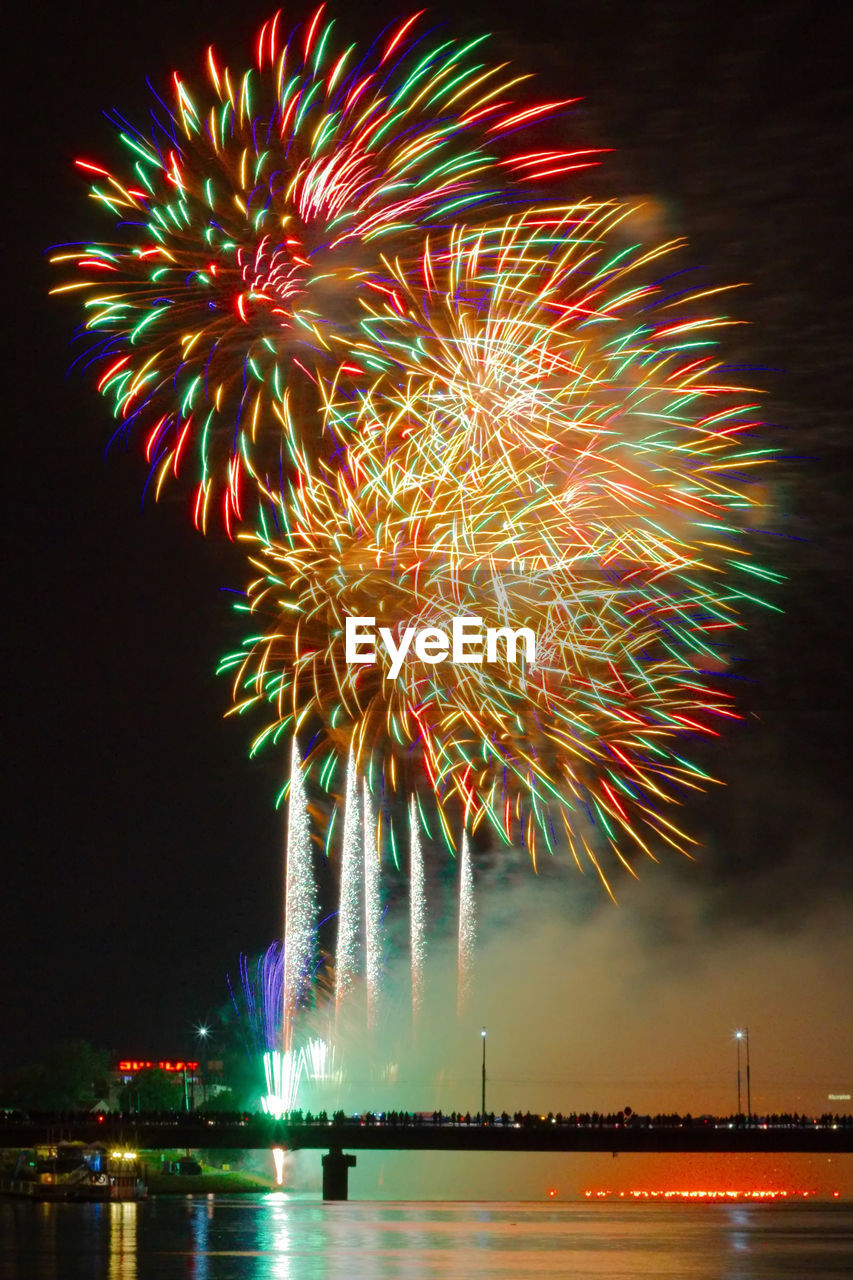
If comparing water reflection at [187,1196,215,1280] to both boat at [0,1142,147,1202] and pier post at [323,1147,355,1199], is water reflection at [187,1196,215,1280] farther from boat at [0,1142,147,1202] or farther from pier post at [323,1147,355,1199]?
pier post at [323,1147,355,1199]

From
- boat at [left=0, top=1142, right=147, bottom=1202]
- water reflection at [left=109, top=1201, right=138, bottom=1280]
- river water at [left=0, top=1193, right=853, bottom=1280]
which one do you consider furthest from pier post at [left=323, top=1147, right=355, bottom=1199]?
water reflection at [left=109, top=1201, right=138, bottom=1280]

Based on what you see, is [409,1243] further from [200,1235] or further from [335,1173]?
[335,1173]

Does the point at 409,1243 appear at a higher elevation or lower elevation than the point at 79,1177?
higher

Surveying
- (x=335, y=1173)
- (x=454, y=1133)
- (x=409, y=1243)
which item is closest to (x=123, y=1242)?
(x=409, y=1243)

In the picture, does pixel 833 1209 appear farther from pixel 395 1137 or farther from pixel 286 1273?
pixel 286 1273

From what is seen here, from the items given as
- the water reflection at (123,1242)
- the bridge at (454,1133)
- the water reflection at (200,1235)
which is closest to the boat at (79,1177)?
the bridge at (454,1133)
